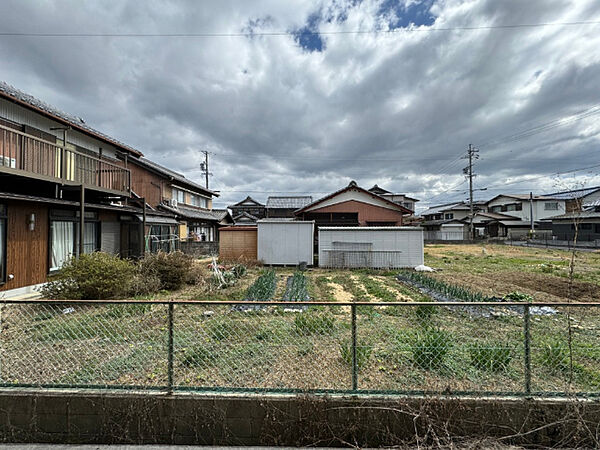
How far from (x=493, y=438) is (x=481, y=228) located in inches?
1890

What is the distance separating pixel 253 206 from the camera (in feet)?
153

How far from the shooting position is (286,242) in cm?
1360

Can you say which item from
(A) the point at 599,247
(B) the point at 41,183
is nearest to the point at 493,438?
(B) the point at 41,183

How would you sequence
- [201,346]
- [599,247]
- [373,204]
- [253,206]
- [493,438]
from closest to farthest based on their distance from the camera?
[493,438]
[201,346]
[373,204]
[599,247]
[253,206]

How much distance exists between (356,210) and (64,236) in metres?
15.4

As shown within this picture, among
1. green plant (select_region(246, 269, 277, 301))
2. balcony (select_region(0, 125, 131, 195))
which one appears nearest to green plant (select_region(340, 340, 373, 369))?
green plant (select_region(246, 269, 277, 301))

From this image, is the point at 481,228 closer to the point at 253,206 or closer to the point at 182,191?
the point at 253,206

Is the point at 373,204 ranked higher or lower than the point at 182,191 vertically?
lower

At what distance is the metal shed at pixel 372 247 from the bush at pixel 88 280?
901 cm

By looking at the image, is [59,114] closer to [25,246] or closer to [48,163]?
[48,163]

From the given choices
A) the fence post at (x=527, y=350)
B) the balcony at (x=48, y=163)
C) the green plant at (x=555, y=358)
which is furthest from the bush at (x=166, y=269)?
the green plant at (x=555, y=358)

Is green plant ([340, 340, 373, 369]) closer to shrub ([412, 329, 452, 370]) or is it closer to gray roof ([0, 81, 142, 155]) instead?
shrub ([412, 329, 452, 370])

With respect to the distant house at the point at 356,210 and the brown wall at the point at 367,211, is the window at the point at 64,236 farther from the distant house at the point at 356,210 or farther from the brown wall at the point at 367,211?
the brown wall at the point at 367,211

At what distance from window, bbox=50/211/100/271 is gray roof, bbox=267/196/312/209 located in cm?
2578
